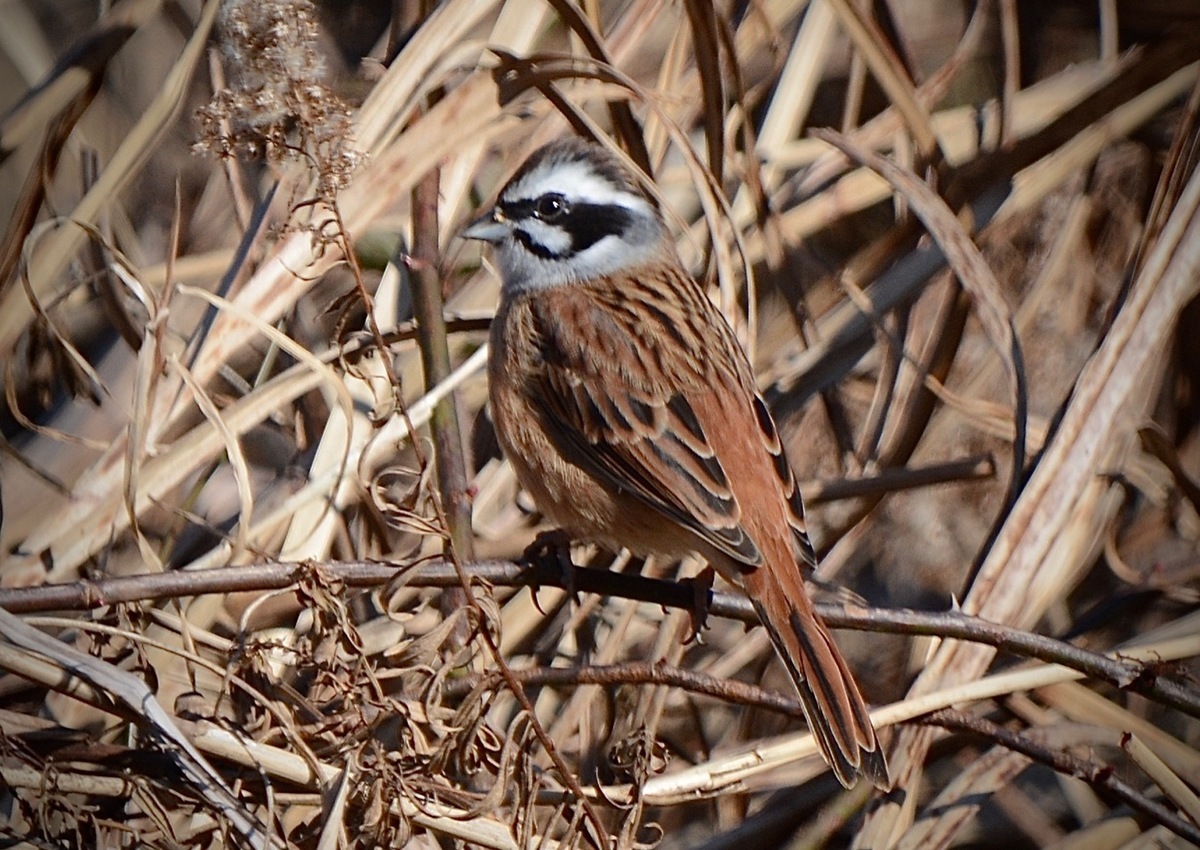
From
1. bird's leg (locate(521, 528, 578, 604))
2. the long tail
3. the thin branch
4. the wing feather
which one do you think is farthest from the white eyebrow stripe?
the thin branch

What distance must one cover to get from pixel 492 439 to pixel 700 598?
96 centimetres

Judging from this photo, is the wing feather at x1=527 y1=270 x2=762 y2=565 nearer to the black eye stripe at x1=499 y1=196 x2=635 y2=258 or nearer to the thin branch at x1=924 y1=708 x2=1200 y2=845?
the black eye stripe at x1=499 y1=196 x2=635 y2=258

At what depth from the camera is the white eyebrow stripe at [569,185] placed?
9.26 feet

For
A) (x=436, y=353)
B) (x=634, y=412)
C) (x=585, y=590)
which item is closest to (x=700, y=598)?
(x=585, y=590)

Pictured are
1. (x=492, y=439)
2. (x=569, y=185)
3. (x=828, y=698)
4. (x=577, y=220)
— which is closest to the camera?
(x=828, y=698)

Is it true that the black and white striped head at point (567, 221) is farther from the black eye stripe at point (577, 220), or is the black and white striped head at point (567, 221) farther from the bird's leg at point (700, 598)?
the bird's leg at point (700, 598)

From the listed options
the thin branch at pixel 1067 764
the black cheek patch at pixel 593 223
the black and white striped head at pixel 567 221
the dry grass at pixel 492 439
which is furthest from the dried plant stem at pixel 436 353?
the thin branch at pixel 1067 764

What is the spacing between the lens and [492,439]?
3293mm

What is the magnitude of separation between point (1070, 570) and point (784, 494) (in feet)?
2.94

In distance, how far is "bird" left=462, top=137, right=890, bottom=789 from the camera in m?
2.40

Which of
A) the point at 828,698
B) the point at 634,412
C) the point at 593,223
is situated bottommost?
the point at 828,698

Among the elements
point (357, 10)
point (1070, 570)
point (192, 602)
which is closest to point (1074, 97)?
point (1070, 570)

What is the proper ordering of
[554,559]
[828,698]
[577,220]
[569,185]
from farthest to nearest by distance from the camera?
[577,220] → [569,185] → [554,559] → [828,698]

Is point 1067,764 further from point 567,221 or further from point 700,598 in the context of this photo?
point 567,221
